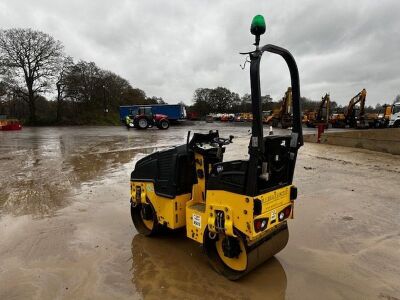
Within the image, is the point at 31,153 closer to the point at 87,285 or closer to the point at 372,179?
the point at 87,285

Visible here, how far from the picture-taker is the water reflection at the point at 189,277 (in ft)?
10.6

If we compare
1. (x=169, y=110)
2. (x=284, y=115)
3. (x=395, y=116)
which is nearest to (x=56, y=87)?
(x=169, y=110)

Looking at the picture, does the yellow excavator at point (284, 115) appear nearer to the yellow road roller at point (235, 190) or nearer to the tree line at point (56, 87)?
the tree line at point (56, 87)

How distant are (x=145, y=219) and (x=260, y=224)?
1.99 m

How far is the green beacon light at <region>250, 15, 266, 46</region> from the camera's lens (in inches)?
106

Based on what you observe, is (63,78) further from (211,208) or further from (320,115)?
(211,208)

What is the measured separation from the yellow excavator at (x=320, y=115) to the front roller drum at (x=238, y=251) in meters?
22.8

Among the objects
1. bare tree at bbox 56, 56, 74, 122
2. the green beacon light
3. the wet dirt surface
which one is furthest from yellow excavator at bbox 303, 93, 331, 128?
bare tree at bbox 56, 56, 74, 122

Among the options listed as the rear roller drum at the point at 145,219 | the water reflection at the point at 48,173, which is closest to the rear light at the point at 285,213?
the rear roller drum at the point at 145,219

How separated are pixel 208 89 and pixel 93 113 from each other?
34.8 m

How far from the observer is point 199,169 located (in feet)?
12.8

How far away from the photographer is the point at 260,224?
3078mm

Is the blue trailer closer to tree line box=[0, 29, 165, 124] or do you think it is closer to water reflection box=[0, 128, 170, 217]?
tree line box=[0, 29, 165, 124]

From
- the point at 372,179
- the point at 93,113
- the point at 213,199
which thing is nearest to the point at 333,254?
the point at 213,199
